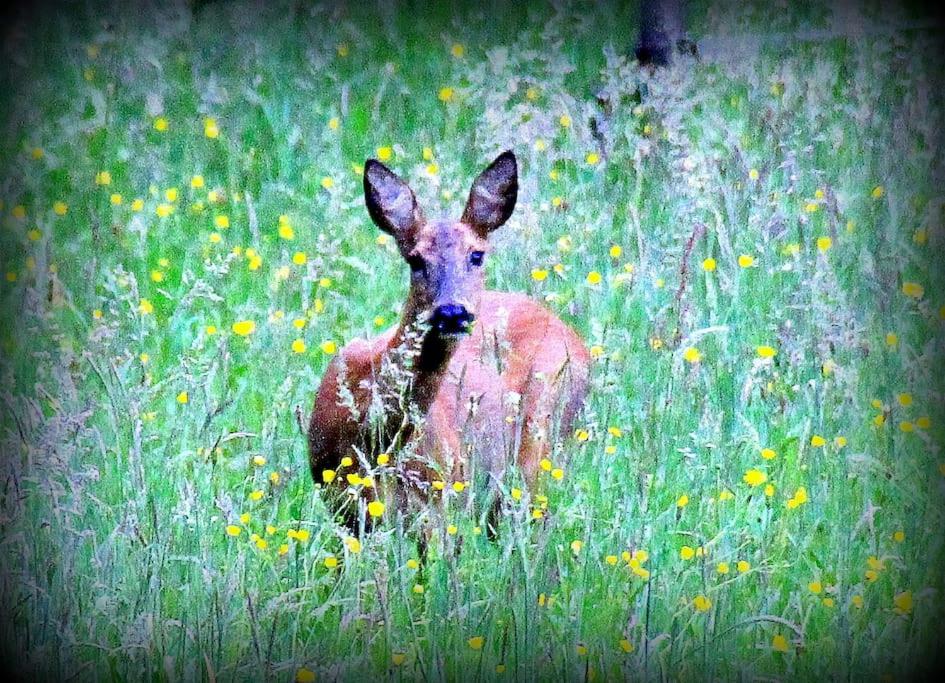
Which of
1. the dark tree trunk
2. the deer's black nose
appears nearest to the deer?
the deer's black nose

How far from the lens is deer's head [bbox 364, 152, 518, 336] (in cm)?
430

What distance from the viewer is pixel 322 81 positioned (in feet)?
14.3

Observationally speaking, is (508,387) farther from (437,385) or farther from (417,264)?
(417,264)

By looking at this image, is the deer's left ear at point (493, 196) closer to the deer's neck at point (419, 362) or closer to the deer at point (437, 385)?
the deer at point (437, 385)

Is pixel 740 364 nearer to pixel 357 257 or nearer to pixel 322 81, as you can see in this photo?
pixel 357 257

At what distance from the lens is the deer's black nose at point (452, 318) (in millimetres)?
4297

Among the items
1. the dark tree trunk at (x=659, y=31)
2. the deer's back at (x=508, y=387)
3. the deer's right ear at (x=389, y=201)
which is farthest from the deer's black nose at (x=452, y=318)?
the dark tree trunk at (x=659, y=31)

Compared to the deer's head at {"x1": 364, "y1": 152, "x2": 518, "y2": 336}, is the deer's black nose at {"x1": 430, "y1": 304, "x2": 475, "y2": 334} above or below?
below

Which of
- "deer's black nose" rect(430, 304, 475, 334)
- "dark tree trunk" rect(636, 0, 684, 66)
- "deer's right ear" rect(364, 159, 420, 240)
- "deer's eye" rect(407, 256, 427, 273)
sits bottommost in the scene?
"deer's black nose" rect(430, 304, 475, 334)

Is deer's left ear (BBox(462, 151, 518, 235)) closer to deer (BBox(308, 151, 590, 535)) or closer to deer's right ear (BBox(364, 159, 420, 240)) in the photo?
deer (BBox(308, 151, 590, 535))

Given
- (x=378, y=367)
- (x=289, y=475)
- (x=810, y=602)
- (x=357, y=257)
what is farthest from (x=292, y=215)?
(x=810, y=602)

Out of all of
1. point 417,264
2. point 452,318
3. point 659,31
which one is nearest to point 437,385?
point 452,318

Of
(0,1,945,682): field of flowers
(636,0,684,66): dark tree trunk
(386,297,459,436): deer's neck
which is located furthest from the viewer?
(386,297,459,436): deer's neck

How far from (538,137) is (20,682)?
2.13m
